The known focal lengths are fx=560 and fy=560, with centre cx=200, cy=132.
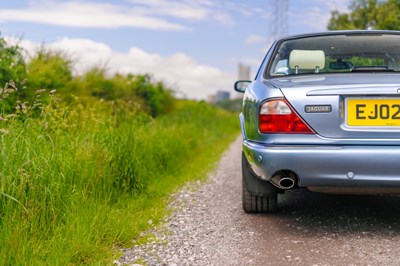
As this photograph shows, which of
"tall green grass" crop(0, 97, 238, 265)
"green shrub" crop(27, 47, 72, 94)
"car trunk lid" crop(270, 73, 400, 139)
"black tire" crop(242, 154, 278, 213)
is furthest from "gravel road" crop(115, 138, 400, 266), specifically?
"green shrub" crop(27, 47, 72, 94)

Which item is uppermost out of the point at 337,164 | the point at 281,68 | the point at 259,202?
the point at 281,68

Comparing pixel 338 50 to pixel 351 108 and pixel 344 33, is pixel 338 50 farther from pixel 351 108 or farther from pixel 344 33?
pixel 351 108

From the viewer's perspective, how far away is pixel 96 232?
3.92m

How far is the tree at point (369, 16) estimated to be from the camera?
55.7 ft

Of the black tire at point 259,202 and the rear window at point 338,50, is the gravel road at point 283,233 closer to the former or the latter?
the black tire at point 259,202

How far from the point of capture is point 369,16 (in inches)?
749

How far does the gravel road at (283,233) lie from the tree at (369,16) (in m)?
12.3

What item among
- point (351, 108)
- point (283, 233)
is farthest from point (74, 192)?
point (351, 108)

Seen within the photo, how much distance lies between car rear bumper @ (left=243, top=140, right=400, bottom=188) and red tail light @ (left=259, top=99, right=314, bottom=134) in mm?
113

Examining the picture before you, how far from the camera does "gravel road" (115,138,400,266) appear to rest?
3703 millimetres

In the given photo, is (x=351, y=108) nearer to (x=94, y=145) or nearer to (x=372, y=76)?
(x=372, y=76)

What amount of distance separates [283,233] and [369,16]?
53.5ft

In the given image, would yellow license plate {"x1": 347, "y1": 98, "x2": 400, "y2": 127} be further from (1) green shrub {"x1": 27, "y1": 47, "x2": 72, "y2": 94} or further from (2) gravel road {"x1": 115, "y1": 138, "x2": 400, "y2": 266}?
(1) green shrub {"x1": 27, "y1": 47, "x2": 72, "y2": 94}

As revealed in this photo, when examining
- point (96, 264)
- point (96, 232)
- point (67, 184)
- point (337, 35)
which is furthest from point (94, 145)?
point (337, 35)
